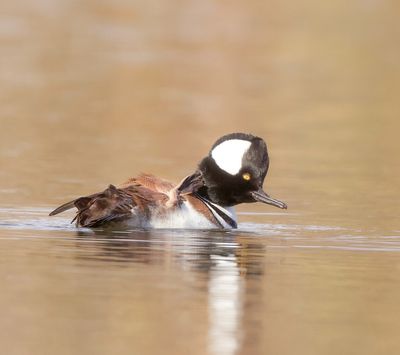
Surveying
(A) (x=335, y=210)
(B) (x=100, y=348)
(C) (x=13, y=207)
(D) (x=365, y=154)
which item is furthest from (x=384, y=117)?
(B) (x=100, y=348)

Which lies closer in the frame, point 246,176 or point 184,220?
point 184,220

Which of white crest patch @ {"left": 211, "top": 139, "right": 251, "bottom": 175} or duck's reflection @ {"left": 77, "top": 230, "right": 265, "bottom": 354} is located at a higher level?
white crest patch @ {"left": 211, "top": 139, "right": 251, "bottom": 175}

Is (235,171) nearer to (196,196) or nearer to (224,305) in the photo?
(196,196)

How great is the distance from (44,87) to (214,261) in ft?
46.0

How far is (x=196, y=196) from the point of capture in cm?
1463

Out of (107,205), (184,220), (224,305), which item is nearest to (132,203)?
(107,205)

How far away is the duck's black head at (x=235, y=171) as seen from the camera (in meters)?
14.4

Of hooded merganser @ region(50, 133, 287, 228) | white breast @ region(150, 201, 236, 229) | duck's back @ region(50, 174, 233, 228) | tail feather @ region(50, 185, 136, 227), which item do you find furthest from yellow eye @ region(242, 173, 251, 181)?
tail feather @ region(50, 185, 136, 227)

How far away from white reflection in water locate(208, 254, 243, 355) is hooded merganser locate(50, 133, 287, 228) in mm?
973

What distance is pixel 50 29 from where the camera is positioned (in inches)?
1382

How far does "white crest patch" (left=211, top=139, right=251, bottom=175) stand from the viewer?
14516 millimetres

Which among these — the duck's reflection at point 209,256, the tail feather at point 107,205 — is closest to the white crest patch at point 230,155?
the duck's reflection at point 209,256

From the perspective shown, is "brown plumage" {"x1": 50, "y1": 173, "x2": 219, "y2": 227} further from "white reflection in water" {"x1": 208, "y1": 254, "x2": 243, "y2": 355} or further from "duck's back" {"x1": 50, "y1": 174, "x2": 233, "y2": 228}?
"white reflection in water" {"x1": 208, "y1": 254, "x2": 243, "y2": 355}

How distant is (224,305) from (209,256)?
2.04m
